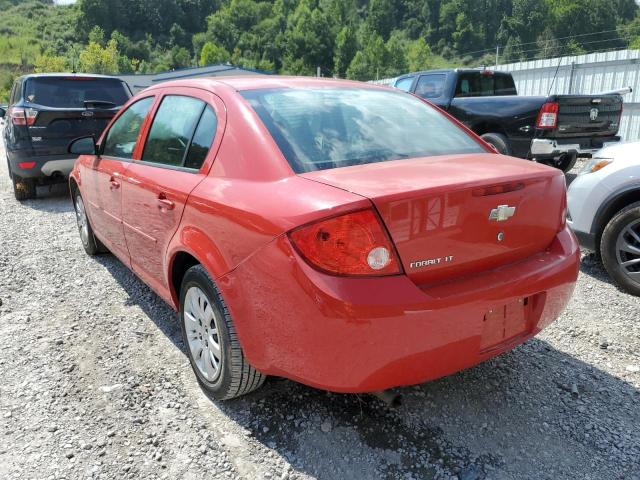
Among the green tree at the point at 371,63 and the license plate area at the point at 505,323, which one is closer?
the license plate area at the point at 505,323

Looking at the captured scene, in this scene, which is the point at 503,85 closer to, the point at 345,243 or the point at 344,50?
the point at 345,243

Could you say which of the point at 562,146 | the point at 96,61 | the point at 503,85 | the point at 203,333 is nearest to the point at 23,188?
the point at 203,333

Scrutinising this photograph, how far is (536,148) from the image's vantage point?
7207mm

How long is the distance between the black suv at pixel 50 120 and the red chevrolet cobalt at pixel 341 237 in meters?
4.99

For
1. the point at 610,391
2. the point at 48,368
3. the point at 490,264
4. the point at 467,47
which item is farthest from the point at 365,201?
the point at 467,47

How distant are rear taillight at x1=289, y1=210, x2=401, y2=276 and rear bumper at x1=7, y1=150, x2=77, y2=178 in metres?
6.63

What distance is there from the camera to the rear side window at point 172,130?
2867mm

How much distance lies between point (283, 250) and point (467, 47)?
125943 millimetres

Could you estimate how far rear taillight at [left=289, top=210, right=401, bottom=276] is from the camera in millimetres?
1888

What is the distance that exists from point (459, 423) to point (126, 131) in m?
2.98

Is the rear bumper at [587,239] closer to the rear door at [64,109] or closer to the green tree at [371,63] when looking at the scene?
the rear door at [64,109]

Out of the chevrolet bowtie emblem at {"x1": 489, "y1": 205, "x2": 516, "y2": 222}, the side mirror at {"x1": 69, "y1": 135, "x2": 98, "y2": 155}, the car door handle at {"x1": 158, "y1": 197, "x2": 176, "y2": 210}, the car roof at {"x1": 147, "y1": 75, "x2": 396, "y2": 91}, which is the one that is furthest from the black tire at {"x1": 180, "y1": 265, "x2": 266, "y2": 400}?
the side mirror at {"x1": 69, "y1": 135, "x2": 98, "y2": 155}

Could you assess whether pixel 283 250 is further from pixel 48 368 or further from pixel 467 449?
pixel 48 368

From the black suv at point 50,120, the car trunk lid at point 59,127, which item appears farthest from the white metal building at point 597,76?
the car trunk lid at point 59,127
